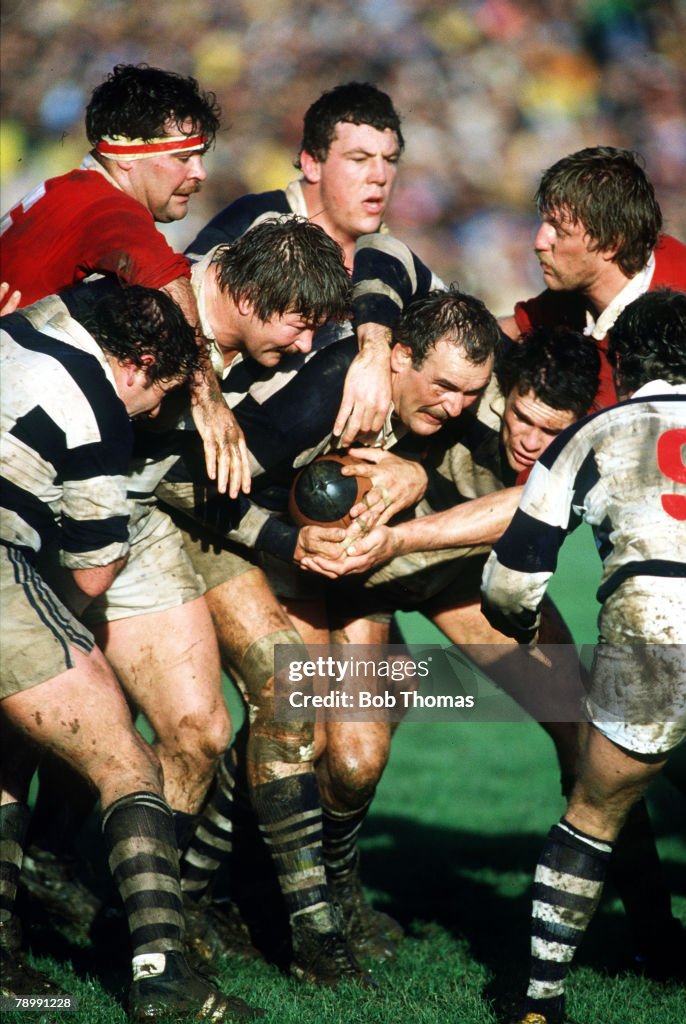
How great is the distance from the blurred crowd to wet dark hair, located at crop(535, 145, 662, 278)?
7.53m

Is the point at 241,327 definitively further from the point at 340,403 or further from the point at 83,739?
the point at 83,739

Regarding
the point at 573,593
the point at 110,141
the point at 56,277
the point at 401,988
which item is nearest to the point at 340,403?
the point at 56,277

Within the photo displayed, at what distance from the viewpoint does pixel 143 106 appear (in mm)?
4551

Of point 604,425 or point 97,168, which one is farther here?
point 97,168

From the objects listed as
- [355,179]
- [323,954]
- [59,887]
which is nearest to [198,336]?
[355,179]

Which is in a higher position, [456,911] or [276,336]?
[276,336]

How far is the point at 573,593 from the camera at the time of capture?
39.2 feet

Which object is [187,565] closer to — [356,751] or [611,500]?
[356,751]

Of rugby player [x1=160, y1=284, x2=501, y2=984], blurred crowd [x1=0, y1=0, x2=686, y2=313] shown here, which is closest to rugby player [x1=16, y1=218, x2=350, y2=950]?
rugby player [x1=160, y1=284, x2=501, y2=984]

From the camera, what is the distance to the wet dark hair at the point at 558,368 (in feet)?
14.0

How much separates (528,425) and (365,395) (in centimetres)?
60

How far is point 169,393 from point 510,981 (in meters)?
2.23

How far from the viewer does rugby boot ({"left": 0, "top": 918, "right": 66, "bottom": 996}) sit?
3758 millimetres

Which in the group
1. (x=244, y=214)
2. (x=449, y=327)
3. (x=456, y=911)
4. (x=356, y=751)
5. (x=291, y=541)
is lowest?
(x=456, y=911)
